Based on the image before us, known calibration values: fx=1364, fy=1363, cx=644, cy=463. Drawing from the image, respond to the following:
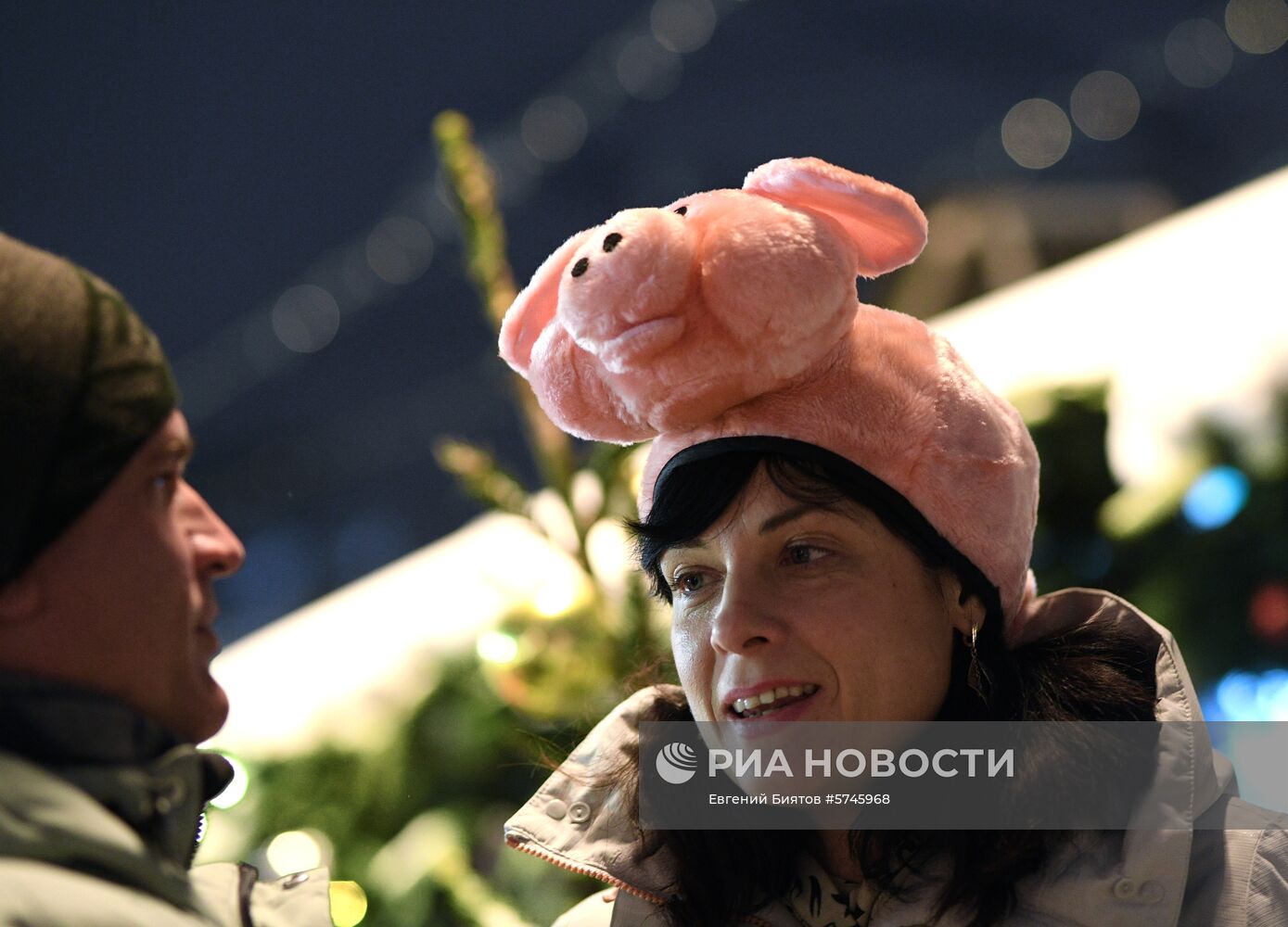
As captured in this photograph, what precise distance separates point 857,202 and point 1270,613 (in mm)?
964

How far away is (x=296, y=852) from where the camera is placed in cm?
233

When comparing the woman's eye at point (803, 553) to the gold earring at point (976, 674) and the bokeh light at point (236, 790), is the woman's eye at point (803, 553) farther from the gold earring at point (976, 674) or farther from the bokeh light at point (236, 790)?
the bokeh light at point (236, 790)

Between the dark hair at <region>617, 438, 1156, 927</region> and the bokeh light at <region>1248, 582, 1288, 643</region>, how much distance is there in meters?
0.51

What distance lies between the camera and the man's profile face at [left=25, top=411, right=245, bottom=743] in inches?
36.9

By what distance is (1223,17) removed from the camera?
8.84 ft

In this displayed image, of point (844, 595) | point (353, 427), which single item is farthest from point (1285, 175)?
point (353, 427)

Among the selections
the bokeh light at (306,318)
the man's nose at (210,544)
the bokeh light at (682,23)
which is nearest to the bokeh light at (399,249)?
the bokeh light at (306,318)

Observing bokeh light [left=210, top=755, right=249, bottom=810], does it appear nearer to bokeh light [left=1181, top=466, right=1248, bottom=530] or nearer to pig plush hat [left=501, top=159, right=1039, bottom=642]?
pig plush hat [left=501, top=159, right=1039, bottom=642]

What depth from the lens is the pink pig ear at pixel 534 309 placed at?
1.45 metres

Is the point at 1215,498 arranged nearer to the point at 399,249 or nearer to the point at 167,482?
the point at 167,482

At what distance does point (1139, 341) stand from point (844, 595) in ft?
3.72

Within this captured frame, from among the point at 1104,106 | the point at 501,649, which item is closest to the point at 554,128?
the point at 1104,106

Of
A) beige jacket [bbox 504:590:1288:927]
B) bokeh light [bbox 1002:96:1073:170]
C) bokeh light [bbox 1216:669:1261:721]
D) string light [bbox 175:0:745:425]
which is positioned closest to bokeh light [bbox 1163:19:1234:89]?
bokeh light [bbox 1002:96:1073:170]

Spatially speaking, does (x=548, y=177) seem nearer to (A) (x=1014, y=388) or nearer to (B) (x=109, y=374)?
(A) (x=1014, y=388)
